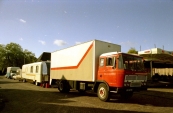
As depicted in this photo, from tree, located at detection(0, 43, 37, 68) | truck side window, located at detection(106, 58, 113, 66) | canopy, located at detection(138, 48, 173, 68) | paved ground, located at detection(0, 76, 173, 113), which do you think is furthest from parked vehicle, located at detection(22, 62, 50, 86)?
tree, located at detection(0, 43, 37, 68)

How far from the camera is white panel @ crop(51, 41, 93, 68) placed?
39.8 ft

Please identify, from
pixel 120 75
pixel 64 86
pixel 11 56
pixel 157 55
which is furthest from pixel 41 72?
pixel 11 56

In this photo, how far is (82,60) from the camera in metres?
11.9

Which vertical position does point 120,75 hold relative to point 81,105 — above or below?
above

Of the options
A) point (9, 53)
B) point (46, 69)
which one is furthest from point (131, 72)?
point (9, 53)

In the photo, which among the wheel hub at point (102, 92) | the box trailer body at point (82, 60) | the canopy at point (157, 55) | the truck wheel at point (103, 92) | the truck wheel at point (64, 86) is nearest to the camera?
the truck wheel at point (103, 92)

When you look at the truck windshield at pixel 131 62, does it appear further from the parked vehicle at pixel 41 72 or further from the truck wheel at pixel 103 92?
the parked vehicle at pixel 41 72

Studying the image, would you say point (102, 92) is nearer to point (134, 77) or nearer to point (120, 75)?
point (120, 75)

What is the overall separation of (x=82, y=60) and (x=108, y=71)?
2.71 metres

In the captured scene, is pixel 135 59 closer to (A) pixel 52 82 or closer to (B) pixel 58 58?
(B) pixel 58 58

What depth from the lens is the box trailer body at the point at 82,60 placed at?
11.0 meters

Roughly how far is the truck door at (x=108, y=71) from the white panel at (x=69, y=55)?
6.55 feet

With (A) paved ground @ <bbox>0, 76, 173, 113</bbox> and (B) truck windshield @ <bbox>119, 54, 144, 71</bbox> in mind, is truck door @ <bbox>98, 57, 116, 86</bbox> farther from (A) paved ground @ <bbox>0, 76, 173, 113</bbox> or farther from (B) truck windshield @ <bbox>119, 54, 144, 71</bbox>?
(A) paved ground @ <bbox>0, 76, 173, 113</bbox>

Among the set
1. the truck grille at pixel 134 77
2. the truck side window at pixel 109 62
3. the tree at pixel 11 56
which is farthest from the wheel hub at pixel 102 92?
the tree at pixel 11 56
